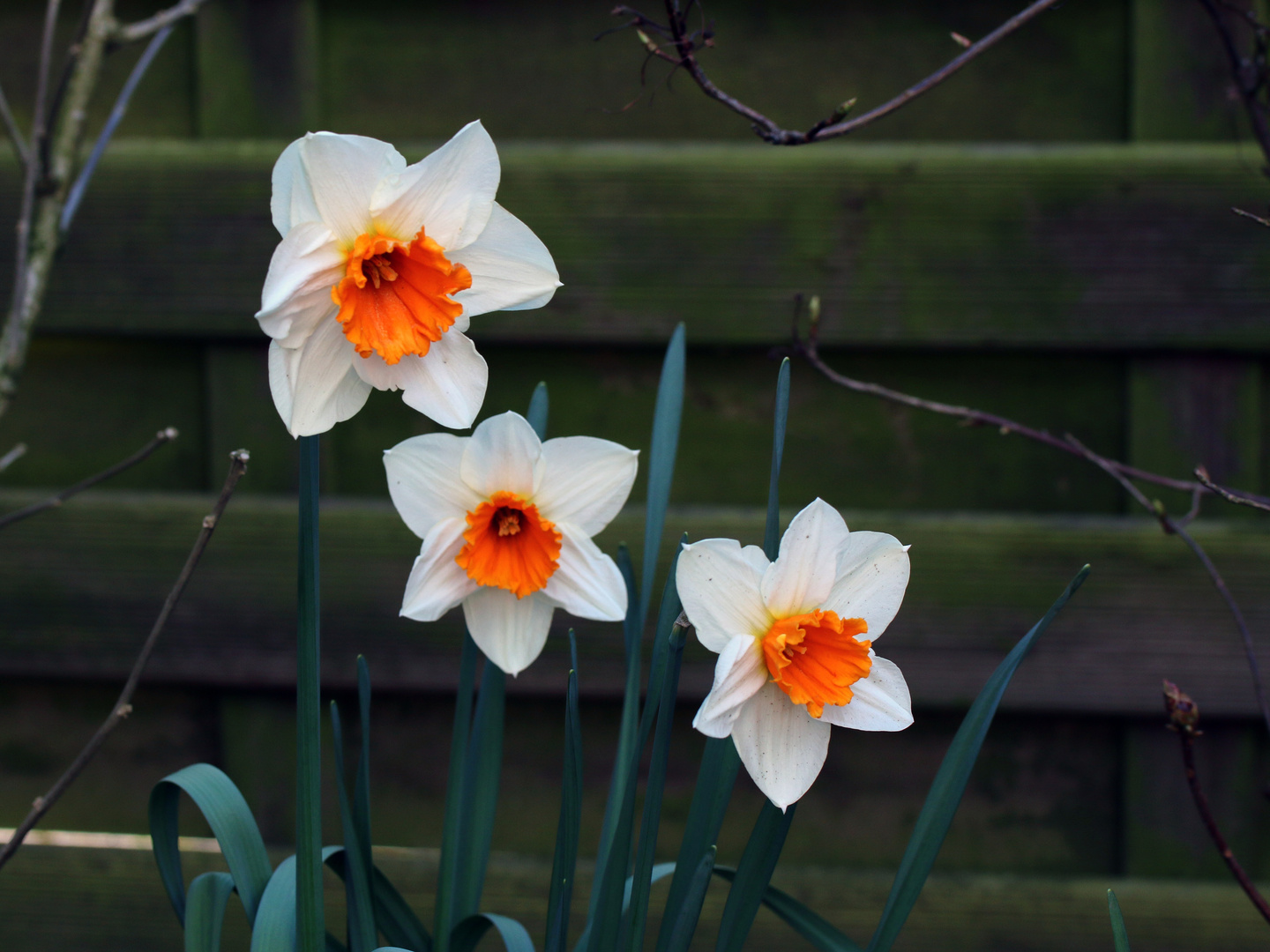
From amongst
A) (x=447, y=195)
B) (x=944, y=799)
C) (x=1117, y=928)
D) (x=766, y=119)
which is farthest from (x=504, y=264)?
(x=1117, y=928)

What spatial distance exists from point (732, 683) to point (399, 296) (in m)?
0.23

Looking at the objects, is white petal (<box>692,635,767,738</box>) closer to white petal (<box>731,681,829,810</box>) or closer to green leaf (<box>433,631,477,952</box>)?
white petal (<box>731,681,829,810</box>)

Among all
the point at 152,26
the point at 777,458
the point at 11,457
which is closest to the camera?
the point at 777,458

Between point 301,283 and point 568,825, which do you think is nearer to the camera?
point 301,283

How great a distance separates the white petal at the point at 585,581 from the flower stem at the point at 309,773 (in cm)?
12

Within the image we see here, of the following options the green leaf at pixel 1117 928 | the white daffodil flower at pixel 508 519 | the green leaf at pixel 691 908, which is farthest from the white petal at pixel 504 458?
the green leaf at pixel 1117 928

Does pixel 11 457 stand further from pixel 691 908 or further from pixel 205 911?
pixel 691 908

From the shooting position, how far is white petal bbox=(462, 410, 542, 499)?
0.41 meters

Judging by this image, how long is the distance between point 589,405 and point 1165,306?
2.13ft

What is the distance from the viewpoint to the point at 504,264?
1.31 feet

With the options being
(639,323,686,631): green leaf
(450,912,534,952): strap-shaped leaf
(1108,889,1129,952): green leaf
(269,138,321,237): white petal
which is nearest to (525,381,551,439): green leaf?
(639,323,686,631): green leaf

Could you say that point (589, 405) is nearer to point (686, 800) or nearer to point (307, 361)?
point (686, 800)

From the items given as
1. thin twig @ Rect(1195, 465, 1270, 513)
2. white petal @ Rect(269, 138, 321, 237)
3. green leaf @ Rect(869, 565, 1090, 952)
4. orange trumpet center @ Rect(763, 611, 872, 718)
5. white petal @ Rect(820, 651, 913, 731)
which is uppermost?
white petal @ Rect(269, 138, 321, 237)

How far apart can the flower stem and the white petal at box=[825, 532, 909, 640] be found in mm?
260
